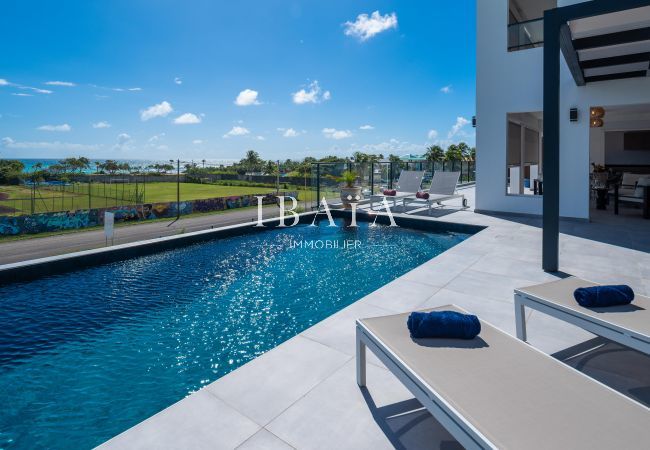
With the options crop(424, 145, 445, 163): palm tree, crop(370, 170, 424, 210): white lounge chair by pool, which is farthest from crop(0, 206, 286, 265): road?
crop(424, 145, 445, 163): palm tree

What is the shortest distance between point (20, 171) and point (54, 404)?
146 feet

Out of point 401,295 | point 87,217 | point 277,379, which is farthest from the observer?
point 87,217

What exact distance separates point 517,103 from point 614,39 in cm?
343

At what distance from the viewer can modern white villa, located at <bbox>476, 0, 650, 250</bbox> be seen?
6840 millimetres

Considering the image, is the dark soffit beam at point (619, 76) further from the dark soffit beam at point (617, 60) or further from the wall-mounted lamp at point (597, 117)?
the wall-mounted lamp at point (597, 117)

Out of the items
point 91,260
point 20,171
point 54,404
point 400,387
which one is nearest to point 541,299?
point 400,387

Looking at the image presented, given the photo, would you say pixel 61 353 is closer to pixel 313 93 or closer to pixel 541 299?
pixel 541 299

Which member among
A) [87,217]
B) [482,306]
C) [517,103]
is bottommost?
[482,306]

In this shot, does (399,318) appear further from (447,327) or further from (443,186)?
(443,186)

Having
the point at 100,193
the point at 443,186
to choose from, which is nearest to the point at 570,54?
the point at 443,186

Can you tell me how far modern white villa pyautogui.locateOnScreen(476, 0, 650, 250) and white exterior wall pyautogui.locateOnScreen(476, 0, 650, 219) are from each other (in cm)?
2

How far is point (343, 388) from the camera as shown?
98.0 inches

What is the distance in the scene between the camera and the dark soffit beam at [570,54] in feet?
19.3

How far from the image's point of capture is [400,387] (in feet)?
8.19
